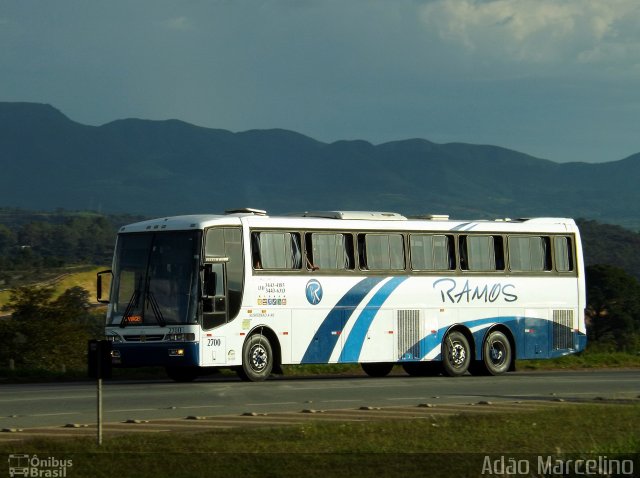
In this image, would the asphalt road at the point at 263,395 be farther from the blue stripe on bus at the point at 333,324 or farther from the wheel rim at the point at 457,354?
the wheel rim at the point at 457,354

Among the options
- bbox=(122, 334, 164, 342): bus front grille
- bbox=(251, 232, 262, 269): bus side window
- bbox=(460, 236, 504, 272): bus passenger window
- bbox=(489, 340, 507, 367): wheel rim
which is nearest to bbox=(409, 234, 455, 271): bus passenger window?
bbox=(460, 236, 504, 272): bus passenger window

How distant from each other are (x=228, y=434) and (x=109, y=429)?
5.20 ft

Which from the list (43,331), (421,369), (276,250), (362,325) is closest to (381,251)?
(362,325)

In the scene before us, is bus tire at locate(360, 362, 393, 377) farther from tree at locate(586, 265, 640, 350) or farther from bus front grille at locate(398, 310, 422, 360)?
tree at locate(586, 265, 640, 350)

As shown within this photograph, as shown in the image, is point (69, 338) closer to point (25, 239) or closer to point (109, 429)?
point (109, 429)

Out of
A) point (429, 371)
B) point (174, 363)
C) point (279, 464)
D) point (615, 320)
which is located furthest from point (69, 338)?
point (615, 320)

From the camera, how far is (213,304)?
26688 millimetres

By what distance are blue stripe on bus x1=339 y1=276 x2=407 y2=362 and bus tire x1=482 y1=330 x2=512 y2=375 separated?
3.03 metres

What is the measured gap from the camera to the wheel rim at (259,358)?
89.7 ft

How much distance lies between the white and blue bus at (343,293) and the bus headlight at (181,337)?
3 centimetres

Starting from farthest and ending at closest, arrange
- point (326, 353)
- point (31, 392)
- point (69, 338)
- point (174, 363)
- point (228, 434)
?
point (69, 338) < point (326, 353) < point (174, 363) < point (31, 392) < point (228, 434)

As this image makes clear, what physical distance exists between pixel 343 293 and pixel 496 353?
4.58 m

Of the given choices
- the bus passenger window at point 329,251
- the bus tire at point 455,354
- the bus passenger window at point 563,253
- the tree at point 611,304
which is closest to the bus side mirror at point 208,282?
the bus passenger window at point 329,251

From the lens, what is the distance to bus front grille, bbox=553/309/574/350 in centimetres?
3262
